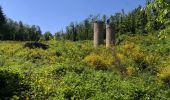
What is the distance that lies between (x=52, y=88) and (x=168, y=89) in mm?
5784

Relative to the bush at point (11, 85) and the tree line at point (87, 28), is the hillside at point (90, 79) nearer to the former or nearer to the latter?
the bush at point (11, 85)

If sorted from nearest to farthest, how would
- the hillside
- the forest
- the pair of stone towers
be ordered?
the forest < the hillside < the pair of stone towers

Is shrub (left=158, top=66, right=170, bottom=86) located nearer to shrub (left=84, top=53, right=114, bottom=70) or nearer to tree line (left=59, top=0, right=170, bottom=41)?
shrub (left=84, top=53, right=114, bottom=70)

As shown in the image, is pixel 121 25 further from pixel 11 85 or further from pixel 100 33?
pixel 11 85

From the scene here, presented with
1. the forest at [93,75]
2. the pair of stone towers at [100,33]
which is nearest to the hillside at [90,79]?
the forest at [93,75]

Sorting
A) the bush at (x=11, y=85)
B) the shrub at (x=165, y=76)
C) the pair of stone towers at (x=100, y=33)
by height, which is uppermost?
the pair of stone towers at (x=100, y=33)

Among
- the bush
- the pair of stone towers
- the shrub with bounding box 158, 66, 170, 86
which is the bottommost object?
the shrub with bounding box 158, 66, 170, 86

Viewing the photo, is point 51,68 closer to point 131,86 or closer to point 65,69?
point 65,69

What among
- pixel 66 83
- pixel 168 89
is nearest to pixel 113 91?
pixel 66 83

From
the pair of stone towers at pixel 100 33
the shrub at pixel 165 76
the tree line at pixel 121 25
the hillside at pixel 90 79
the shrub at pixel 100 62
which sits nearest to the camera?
the hillside at pixel 90 79

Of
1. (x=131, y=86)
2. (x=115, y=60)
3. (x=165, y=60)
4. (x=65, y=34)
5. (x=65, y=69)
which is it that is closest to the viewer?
(x=131, y=86)

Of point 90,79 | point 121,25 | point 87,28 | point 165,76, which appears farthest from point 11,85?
point 87,28

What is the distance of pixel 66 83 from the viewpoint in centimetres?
1530

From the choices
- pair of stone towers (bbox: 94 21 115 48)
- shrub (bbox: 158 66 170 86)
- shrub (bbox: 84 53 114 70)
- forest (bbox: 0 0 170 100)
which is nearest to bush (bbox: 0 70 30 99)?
forest (bbox: 0 0 170 100)
